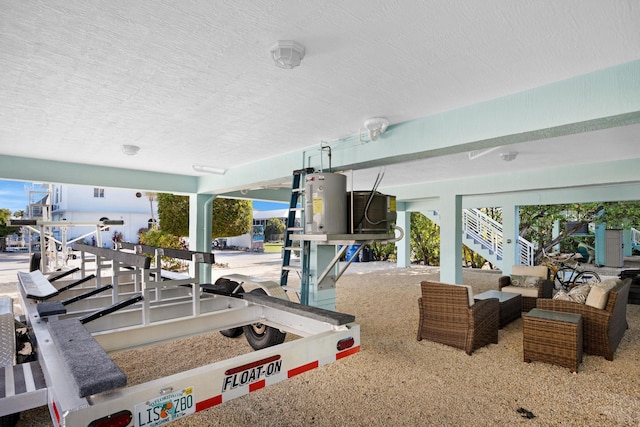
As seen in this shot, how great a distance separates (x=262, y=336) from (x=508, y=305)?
389cm

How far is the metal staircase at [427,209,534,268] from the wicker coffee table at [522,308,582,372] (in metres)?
7.58

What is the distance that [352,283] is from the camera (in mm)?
9852

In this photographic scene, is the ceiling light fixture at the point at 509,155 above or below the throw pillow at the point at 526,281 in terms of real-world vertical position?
above

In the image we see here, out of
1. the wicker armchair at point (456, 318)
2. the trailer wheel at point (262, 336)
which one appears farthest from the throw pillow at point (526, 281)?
the trailer wheel at point (262, 336)

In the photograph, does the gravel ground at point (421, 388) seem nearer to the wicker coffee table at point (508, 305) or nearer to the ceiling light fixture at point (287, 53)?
the wicker coffee table at point (508, 305)

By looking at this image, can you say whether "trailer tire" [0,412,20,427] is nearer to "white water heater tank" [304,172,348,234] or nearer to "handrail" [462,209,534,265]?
"white water heater tank" [304,172,348,234]

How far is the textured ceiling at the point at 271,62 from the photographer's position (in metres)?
2.04

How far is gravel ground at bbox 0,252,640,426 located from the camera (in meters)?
2.83

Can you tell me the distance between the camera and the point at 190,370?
157cm

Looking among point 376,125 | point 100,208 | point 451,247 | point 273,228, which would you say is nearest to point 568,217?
point 451,247

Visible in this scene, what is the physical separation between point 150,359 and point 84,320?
1765mm

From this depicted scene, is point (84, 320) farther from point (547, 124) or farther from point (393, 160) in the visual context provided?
point (547, 124)

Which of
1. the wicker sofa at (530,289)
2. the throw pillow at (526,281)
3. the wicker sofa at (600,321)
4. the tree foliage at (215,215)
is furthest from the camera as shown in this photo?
the tree foliage at (215,215)

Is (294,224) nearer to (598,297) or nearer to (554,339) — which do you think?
(554,339)
